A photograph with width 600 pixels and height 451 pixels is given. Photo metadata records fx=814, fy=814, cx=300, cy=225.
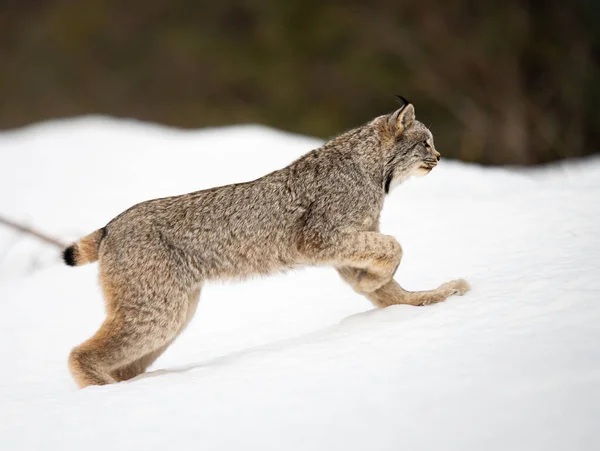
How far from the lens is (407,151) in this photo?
5.32 meters

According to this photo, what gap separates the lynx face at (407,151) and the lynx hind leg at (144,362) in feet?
4.73

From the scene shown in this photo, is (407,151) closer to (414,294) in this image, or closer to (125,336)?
(414,294)

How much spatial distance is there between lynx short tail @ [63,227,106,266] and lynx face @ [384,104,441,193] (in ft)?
6.21

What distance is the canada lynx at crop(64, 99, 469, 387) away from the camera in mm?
4871

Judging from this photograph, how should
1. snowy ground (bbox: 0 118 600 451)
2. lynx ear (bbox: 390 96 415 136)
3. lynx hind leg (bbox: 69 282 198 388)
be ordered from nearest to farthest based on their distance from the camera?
snowy ground (bbox: 0 118 600 451)
lynx hind leg (bbox: 69 282 198 388)
lynx ear (bbox: 390 96 415 136)

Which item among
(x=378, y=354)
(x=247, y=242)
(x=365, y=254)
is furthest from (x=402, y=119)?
(x=378, y=354)

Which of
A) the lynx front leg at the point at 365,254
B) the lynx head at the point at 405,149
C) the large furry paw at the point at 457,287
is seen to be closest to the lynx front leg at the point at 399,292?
the large furry paw at the point at 457,287

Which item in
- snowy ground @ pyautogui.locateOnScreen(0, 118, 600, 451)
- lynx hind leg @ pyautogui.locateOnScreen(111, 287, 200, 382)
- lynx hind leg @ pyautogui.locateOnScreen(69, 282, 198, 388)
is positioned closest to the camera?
snowy ground @ pyautogui.locateOnScreen(0, 118, 600, 451)

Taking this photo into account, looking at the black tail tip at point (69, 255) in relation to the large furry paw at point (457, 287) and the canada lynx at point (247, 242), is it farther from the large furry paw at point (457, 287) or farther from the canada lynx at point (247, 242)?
the large furry paw at point (457, 287)

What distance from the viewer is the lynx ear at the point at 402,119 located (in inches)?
206

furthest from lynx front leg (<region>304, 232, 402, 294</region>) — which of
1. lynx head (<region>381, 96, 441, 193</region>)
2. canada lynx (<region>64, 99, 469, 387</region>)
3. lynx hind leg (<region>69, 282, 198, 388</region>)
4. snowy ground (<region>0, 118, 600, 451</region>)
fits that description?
lynx hind leg (<region>69, 282, 198, 388</region>)

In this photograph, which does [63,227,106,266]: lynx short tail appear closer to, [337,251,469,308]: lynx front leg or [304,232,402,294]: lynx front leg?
[304,232,402,294]: lynx front leg

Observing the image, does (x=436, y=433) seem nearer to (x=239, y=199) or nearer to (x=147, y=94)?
(x=239, y=199)

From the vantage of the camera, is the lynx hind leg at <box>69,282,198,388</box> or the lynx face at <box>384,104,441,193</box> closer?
the lynx hind leg at <box>69,282,198,388</box>
